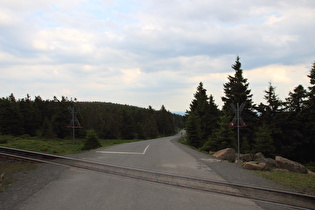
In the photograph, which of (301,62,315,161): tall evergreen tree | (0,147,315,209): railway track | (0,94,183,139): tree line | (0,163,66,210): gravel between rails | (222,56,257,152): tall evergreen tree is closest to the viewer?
(0,163,66,210): gravel between rails

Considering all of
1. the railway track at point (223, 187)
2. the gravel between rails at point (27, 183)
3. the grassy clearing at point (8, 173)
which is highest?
the railway track at point (223, 187)

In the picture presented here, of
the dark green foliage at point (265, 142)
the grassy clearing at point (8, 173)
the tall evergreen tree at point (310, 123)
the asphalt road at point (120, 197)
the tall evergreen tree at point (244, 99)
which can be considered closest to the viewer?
the asphalt road at point (120, 197)

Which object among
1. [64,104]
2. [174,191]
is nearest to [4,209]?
[174,191]

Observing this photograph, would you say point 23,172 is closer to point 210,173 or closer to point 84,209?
point 84,209

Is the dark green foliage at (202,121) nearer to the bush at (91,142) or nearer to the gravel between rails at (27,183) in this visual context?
the bush at (91,142)

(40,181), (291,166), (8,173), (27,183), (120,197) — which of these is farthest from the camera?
(291,166)

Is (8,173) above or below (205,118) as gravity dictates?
below

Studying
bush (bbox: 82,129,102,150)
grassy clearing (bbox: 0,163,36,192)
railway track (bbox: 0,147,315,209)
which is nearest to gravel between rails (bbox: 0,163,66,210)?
grassy clearing (bbox: 0,163,36,192)

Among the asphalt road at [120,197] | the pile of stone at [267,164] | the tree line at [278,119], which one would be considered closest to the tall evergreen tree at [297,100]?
the tree line at [278,119]

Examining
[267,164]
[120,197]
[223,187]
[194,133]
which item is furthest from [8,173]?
[194,133]

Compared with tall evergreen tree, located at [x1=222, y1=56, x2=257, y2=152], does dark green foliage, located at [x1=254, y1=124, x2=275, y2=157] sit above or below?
below

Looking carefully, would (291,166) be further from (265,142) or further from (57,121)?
(57,121)

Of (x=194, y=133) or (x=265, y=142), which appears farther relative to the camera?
(x=194, y=133)

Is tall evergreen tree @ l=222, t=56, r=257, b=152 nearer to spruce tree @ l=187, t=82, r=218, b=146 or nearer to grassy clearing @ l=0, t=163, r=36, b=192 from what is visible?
spruce tree @ l=187, t=82, r=218, b=146
